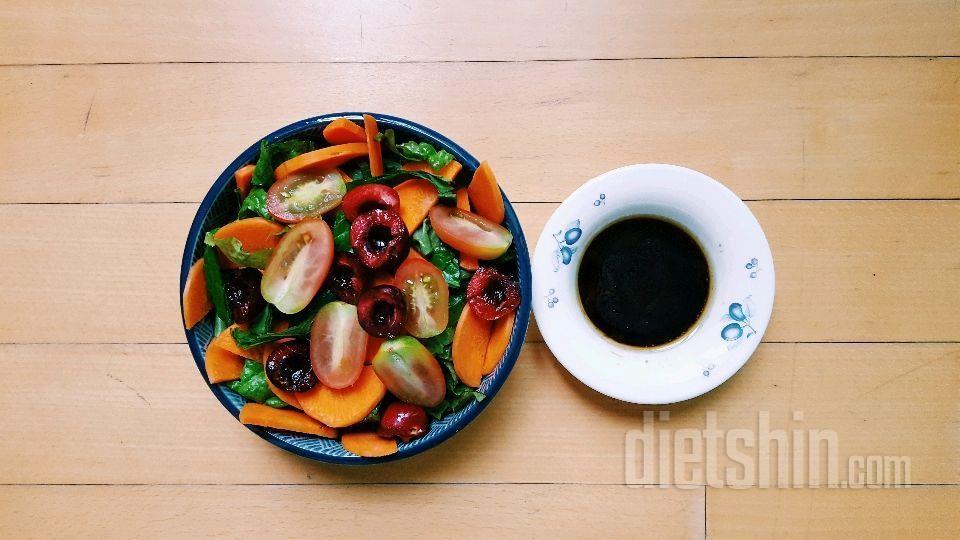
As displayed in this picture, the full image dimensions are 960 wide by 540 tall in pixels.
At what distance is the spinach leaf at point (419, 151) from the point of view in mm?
868

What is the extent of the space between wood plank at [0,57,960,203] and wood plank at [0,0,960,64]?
2cm

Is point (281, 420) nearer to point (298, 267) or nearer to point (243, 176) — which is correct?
point (298, 267)

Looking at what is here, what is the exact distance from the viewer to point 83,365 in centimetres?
106

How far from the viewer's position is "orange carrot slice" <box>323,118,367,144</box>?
0.86 meters

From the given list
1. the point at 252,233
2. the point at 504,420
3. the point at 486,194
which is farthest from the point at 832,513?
the point at 252,233

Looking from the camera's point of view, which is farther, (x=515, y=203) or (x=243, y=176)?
(x=515, y=203)

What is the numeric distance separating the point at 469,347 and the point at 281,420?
0.81 ft

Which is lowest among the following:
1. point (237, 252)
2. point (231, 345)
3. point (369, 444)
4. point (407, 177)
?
point (369, 444)

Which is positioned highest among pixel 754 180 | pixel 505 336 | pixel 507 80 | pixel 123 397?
pixel 507 80

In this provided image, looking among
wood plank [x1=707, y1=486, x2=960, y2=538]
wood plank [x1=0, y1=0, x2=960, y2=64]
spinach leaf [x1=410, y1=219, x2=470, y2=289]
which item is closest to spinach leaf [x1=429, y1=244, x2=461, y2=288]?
spinach leaf [x1=410, y1=219, x2=470, y2=289]

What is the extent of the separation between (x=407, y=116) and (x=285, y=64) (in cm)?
20

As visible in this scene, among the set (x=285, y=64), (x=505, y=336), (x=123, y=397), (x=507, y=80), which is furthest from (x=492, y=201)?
(x=123, y=397)

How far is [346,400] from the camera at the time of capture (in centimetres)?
87

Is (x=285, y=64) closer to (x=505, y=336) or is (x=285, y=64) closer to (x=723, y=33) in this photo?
(x=505, y=336)
